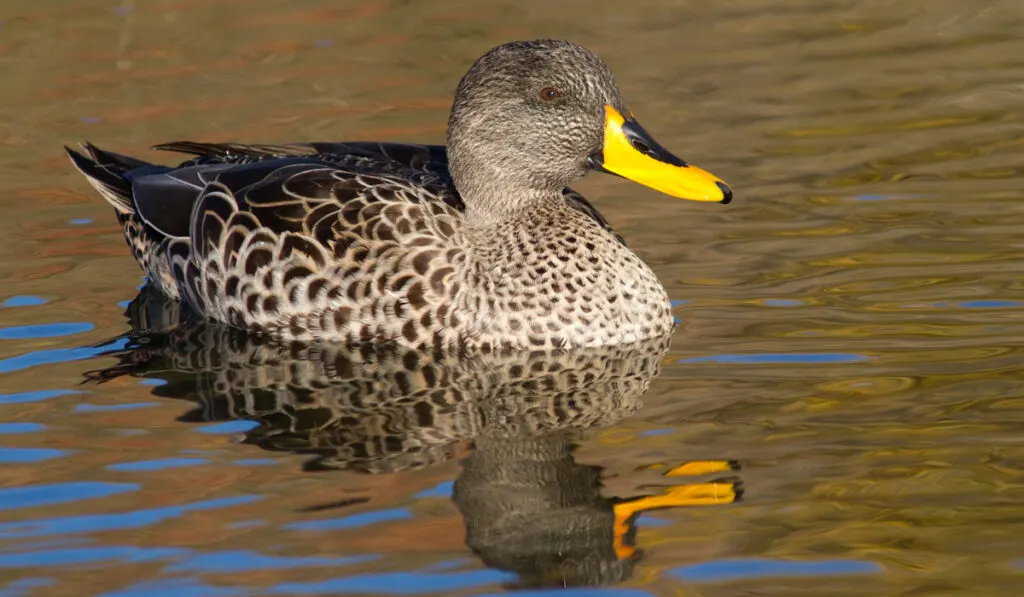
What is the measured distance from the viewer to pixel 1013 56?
1374 cm

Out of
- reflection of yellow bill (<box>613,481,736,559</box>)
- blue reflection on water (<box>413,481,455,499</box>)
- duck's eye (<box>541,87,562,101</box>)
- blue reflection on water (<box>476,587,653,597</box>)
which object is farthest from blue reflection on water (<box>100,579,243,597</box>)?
duck's eye (<box>541,87,562,101</box>)

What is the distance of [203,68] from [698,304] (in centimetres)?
716

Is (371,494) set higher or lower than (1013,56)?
lower

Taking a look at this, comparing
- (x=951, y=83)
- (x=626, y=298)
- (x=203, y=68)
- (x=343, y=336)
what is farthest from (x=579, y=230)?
(x=203, y=68)

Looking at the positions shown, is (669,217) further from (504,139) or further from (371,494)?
(371,494)

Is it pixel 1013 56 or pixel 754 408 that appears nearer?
pixel 754 408

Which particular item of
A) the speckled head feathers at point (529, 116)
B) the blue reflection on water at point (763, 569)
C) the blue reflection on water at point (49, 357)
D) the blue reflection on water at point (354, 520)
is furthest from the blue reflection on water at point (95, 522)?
the speckled head feathers at point (529, 116)

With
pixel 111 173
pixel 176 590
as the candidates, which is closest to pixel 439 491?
pixel 176 590

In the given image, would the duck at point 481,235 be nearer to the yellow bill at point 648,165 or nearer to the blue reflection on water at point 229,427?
the yellow bill at point 648,165

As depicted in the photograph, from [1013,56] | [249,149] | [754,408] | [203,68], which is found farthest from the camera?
[203,68]

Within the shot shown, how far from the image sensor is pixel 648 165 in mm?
8312

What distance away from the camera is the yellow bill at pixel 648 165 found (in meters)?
8.13

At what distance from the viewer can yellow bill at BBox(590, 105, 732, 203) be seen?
26.7 feet

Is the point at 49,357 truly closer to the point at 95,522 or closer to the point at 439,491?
the point at 95,522
